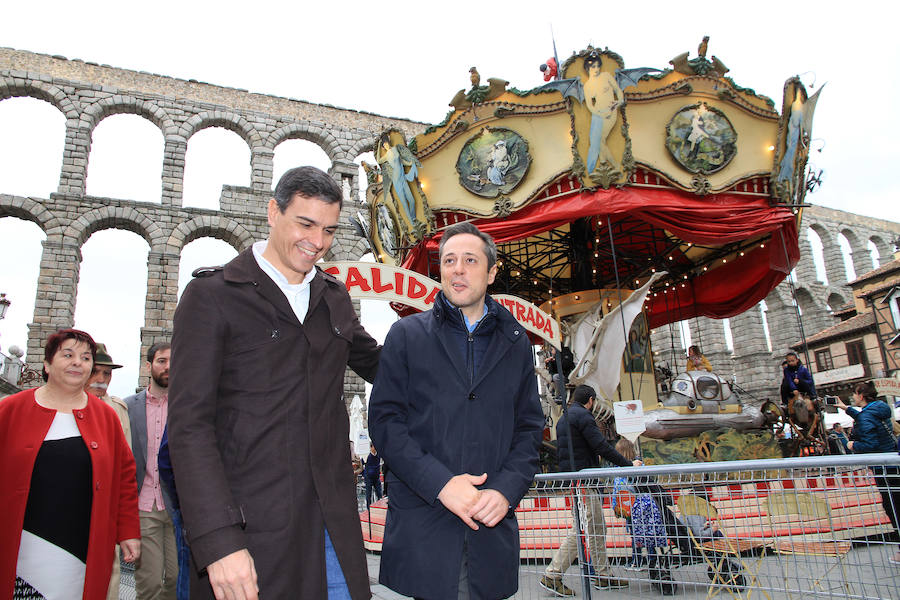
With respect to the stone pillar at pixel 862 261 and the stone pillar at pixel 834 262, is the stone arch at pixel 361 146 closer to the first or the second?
the stone pillar at pixel 834 262

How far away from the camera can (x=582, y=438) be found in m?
5.20

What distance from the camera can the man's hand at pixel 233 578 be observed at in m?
1.28

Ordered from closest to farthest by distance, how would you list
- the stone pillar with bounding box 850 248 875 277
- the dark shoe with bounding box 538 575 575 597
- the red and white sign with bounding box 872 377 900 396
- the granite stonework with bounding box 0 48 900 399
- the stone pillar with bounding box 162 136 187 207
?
1. the dark shoe with bounding box 538 575 575 597
2. the red and white sign with bounding box 872 377 900 396
3. the granite stonework with bounding box 0 48 900 399
4. the stone pillar with bounding box 162 136 187 207
5. the stone pillar with bounding box 850 248 875 277

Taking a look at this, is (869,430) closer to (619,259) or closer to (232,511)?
(619,259)

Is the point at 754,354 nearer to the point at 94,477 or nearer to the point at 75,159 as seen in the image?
the point at 94,477

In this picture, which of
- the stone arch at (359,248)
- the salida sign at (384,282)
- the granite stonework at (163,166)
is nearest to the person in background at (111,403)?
the salida sign at (384,282)

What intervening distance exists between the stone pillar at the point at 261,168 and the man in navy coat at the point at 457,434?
16303 mm

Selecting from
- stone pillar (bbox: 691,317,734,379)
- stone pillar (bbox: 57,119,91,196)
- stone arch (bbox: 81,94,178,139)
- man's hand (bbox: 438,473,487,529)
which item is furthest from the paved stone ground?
stone pillar (bbox: 691,317,734,379)

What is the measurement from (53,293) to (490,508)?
16647 mm

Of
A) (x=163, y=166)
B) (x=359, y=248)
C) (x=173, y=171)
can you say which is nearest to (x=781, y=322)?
(x=359, y=248)

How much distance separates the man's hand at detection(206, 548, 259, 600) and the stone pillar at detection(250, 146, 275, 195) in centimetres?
1696

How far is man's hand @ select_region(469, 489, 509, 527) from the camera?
66.8 inches

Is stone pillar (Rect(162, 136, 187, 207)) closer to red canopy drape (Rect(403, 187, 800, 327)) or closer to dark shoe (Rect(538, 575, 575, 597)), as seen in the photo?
red canopy drape (Rect(403, 187, 800, 327))

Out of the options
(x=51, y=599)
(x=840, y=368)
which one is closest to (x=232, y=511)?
(x=51, y=599)
